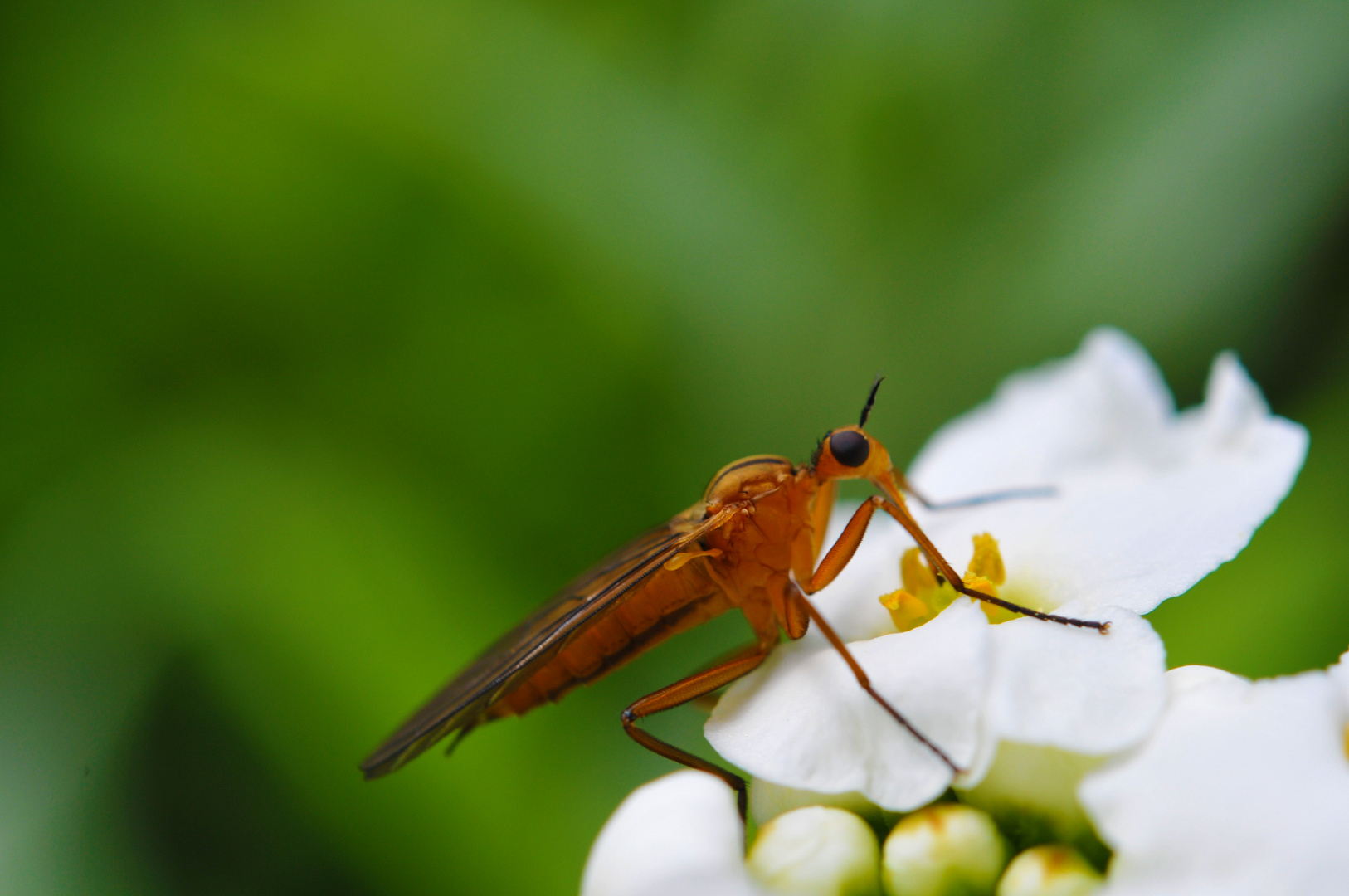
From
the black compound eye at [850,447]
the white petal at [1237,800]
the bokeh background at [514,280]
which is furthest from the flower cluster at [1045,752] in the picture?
the bokeh background at [514,280]

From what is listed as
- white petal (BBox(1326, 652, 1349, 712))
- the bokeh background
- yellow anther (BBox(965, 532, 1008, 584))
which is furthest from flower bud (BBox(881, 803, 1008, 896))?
the bokeh background

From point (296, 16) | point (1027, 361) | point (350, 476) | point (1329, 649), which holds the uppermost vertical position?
point (296, 16)

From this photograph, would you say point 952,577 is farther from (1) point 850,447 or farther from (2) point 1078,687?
(2) point 1078,687

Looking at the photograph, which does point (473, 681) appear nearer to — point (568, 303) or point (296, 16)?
point (568, 303)

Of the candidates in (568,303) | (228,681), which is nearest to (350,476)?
(228,681)

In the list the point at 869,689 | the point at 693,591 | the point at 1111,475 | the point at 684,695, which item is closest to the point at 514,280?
the point at 693,591

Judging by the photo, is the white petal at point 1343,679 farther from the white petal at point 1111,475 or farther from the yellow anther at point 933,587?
the yellow anther at point 933,587

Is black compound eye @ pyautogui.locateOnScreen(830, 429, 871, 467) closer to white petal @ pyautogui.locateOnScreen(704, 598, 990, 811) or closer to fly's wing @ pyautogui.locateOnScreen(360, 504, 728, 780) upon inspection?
fly's wing @ pyautogui.locateOnScreen(360, 504, 728, 780)
